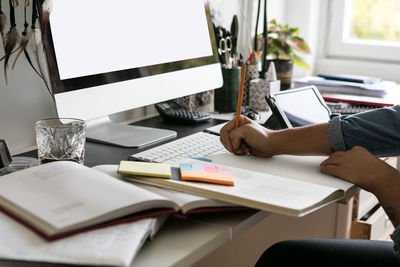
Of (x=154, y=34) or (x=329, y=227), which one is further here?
(x=329, y=227)

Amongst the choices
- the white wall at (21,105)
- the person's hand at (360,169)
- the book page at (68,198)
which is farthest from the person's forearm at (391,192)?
the white wall at (21,105)

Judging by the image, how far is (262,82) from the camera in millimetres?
1757

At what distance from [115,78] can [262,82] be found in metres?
0.62

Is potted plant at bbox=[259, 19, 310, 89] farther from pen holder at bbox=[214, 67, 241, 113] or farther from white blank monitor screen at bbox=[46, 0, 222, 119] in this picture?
white blank monitor screen at bbox=[46, 0, 222, 119]

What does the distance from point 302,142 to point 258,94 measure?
545mm

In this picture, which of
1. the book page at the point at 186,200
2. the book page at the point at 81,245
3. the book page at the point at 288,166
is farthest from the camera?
the book page at the point at 288,166

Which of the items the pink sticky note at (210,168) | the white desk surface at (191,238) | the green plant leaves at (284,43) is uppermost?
the green plant leaves at (284,43)

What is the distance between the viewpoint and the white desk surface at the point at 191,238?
76cm

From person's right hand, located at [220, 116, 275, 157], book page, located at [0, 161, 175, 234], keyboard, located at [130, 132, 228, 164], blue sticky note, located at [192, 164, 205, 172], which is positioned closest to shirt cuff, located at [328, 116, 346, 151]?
person's right hand, located at [220, 116, 275, 157]

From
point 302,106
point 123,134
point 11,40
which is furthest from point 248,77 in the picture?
point 11,40

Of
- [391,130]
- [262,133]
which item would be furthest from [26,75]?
[391,130]

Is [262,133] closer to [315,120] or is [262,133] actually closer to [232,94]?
[315,120]

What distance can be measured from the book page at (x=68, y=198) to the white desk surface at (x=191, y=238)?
0.14ft

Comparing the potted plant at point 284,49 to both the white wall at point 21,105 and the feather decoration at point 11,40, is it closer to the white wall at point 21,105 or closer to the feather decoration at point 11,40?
the white wall at point 21,105
